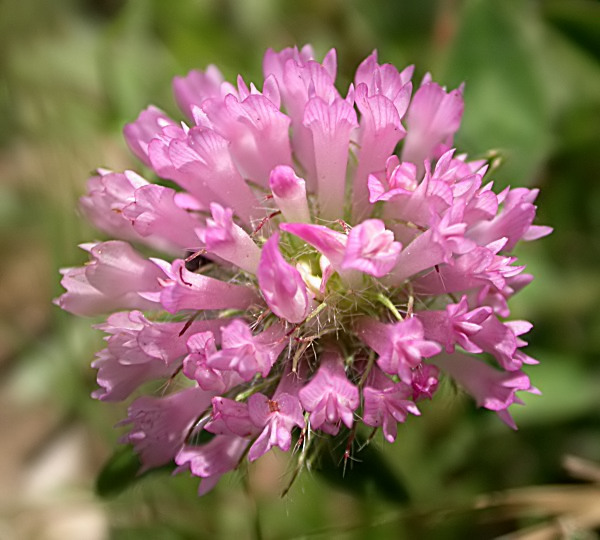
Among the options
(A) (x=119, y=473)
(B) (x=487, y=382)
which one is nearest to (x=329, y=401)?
(B) (x=487, y=382)

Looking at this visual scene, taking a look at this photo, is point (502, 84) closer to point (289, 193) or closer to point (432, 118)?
point (432, 118)

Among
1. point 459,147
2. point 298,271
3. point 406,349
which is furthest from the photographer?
point 459,147

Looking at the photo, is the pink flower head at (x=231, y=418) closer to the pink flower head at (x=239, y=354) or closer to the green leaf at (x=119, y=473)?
the pink flower head at (x=239, y=354)

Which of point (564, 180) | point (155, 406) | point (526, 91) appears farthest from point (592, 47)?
point (155, 406)

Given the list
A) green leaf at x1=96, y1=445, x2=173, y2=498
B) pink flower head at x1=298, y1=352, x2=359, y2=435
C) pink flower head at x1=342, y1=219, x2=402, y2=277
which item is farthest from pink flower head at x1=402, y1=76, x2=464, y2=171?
green leaf at x1=96, y1=445, x2=173, y2=498

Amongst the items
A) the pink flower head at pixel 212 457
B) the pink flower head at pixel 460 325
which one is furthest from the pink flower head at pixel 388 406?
the pink flower head at pixel 212 457

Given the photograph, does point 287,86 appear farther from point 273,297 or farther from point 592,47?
point 592,47

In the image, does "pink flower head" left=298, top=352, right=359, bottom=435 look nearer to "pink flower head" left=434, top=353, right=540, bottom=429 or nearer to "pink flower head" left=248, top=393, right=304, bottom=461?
"pink flower head" left=248, top=393, right=304, bottom=461
